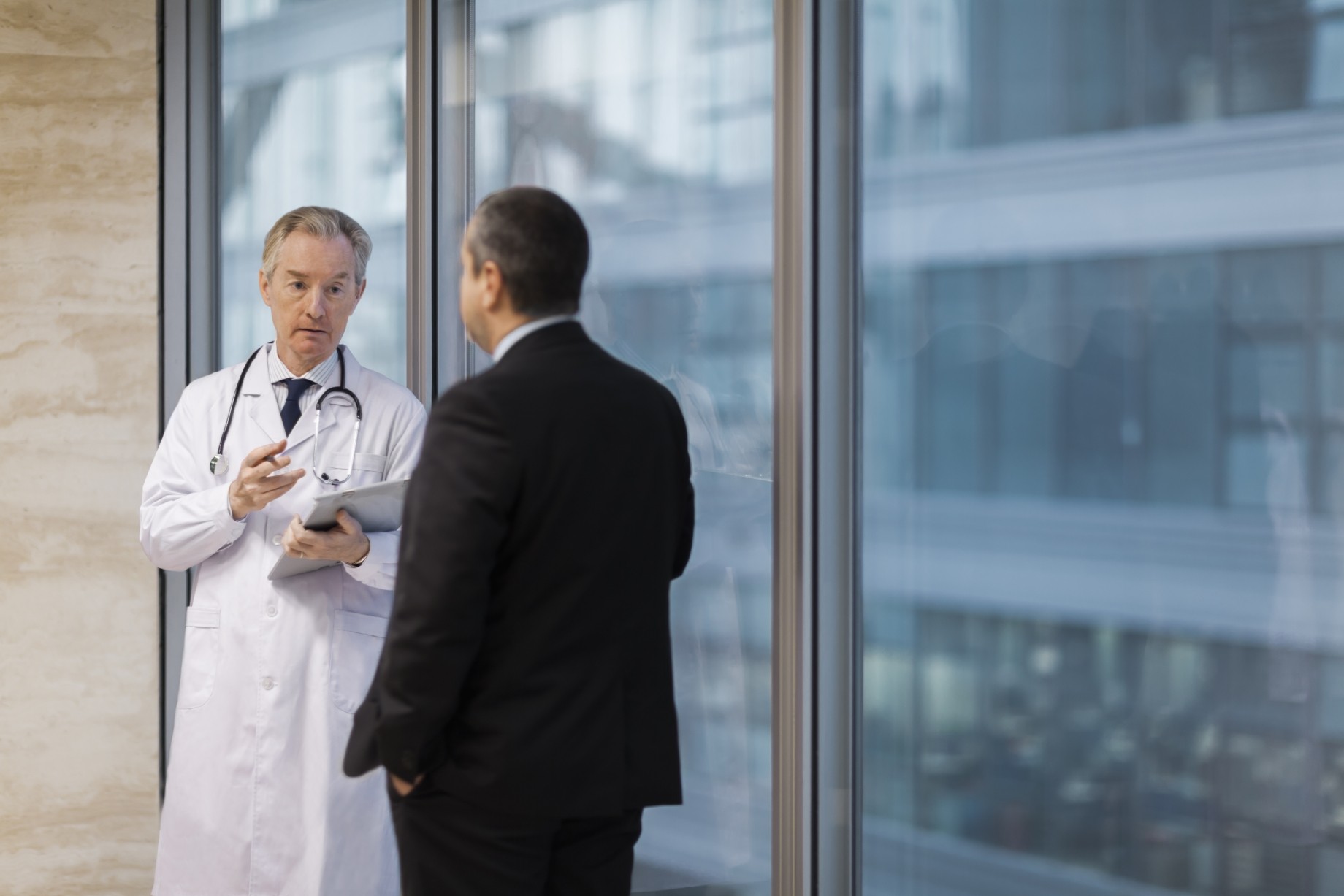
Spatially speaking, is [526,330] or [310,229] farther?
[310,229]

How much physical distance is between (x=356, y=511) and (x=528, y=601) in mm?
651

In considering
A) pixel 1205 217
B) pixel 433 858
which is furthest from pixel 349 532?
pixel 1205 217

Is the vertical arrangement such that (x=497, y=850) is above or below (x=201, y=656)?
below

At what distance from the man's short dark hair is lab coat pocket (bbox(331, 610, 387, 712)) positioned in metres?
0.92

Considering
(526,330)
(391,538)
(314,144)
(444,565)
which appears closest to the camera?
(444,565)

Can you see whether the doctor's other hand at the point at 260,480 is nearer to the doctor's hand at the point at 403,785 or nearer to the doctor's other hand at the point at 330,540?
the doctor's other hand at the point at 330,540

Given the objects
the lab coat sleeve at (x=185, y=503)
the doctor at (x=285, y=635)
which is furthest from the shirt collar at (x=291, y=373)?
the lab coat sleeve at (x=185, y=503)

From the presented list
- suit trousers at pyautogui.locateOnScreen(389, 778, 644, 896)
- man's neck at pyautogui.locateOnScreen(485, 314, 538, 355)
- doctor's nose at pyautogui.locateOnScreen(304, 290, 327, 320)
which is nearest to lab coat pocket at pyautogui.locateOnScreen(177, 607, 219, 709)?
doctor's nose at pyautogui.locateOnScreen(304, 290, 327, 320)

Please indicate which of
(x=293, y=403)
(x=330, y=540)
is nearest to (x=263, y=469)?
(x=330, y=540)

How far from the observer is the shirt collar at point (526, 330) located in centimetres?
146

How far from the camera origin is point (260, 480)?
200cm

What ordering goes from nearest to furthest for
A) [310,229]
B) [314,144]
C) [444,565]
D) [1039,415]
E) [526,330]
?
[444,565], [526,330], [1039,415], [310,229], [314,144]

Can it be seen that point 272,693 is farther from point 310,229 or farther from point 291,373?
point 310,229

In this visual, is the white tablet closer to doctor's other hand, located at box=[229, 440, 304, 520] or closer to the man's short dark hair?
doctor's other hand, located at box=[229, 440, 304, 520]
